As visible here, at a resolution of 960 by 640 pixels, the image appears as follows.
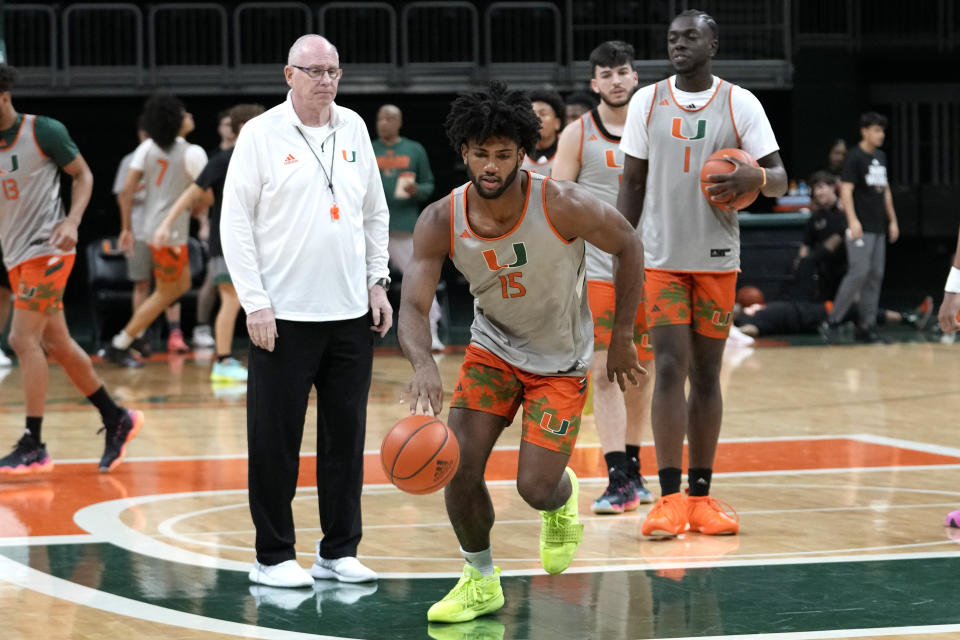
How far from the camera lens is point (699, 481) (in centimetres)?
643

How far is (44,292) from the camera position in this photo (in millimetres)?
7723

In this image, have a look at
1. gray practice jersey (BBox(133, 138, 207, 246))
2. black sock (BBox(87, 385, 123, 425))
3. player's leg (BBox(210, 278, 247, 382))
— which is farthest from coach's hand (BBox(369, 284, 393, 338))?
gray practice jersey (BBox(133, 138, 207, 246))

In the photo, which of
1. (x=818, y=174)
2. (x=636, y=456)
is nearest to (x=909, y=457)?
(x=636, y=456)

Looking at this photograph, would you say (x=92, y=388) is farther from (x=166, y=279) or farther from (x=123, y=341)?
(x=123, y=341)

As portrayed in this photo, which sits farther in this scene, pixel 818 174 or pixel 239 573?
pixel 818 174

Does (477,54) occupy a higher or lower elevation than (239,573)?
higher

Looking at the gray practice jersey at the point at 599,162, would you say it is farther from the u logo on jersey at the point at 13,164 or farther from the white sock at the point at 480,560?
the u logo on jersey at the point at 13,164

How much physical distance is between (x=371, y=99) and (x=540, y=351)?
16023 mm

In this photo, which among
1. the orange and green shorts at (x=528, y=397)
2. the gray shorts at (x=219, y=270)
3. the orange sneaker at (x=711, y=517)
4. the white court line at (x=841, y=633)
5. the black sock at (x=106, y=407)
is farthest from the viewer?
the gray shorts at (x=219, y=270)

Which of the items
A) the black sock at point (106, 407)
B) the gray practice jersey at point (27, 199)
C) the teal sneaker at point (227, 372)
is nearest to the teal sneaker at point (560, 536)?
the black sock at point (106, 407)

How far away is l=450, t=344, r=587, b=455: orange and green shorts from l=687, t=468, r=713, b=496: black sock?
1.38 m

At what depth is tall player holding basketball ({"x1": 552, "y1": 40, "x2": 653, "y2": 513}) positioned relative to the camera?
7.05 meters

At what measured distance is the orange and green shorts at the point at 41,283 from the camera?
7711mm

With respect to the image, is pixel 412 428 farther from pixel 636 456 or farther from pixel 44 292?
pixel 44 292
